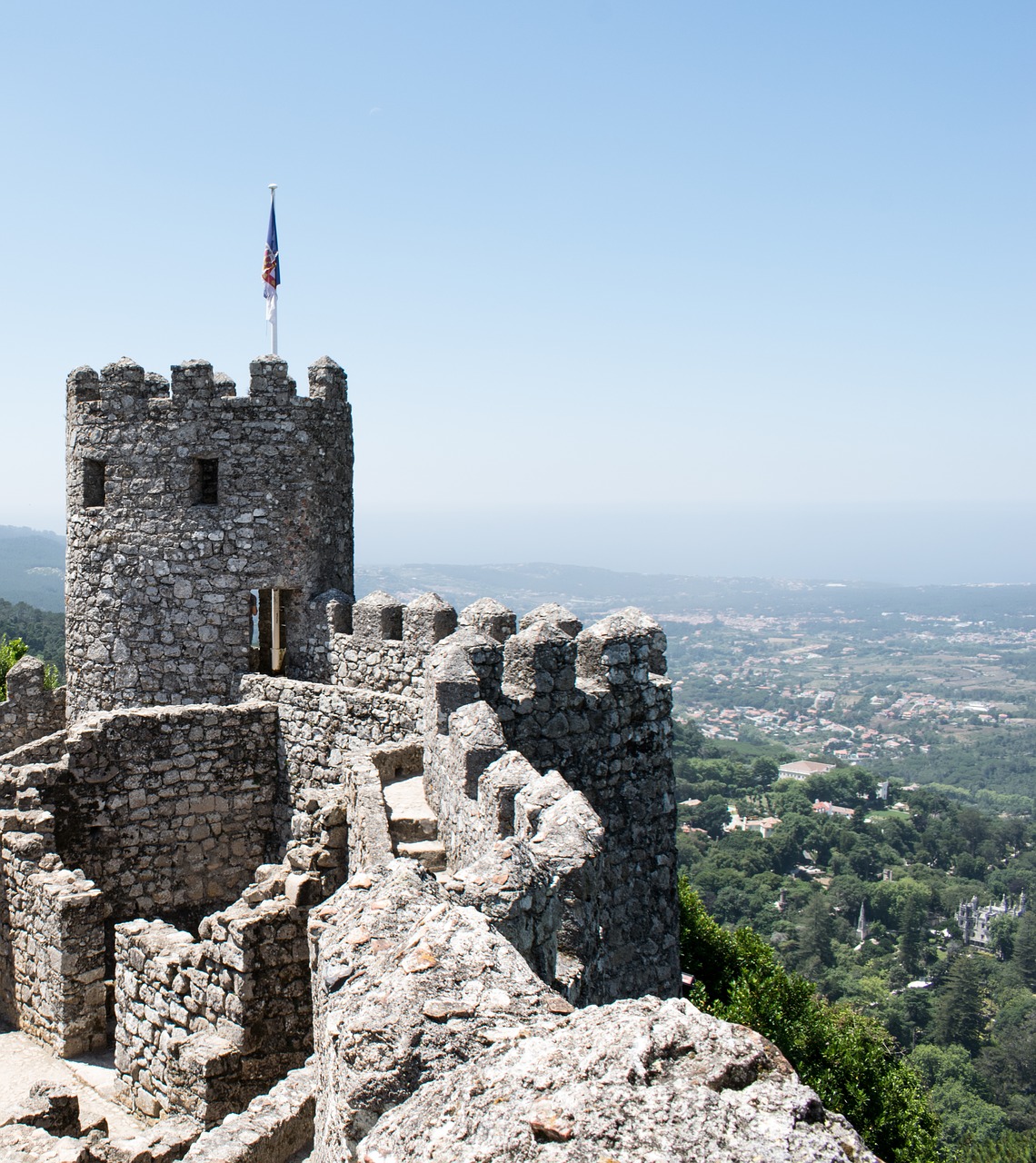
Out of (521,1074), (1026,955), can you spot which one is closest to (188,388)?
(521,1074)

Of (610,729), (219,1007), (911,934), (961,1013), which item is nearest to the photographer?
(219,1007)

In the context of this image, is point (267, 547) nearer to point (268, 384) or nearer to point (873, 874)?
point (268, 384)

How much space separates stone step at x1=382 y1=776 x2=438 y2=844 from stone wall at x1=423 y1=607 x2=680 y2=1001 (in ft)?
1.28

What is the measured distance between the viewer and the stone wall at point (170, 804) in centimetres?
972

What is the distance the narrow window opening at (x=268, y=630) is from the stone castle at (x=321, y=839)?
4 cm

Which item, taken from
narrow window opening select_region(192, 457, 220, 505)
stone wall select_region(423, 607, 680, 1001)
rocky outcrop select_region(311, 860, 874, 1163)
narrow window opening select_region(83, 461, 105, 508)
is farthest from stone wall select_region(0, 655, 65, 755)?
rocky outcrop select_region(311, 860, 874, 1163)

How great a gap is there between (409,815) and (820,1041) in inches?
553

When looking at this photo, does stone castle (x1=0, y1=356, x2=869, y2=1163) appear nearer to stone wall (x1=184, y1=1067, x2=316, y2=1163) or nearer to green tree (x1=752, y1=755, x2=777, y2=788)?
stone wall (x1=184, y1=1067, x2=316, y2=1163)

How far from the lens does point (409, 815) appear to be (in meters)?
7.50

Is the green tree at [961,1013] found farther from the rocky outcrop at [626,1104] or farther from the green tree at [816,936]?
the rocky outcrop at [626,1104]

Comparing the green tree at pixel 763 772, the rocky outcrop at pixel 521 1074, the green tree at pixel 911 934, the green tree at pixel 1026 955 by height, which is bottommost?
the green tree at pixel 1026 955

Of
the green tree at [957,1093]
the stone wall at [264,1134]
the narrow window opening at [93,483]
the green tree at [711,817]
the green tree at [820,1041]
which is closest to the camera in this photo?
the stone wall at [264,1134]

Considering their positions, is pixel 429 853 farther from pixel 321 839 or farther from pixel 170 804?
Answer: pixel 170 804

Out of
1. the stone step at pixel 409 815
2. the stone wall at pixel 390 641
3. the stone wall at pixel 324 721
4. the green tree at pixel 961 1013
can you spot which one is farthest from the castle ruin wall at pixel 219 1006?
the green tree at pixel 961 1013
